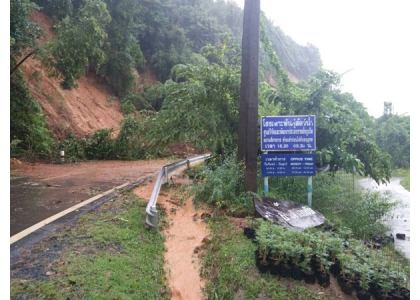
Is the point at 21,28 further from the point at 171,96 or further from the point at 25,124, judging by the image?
the point at 171,96

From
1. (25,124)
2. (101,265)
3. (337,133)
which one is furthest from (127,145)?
(101,265)

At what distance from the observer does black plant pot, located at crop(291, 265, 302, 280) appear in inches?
169

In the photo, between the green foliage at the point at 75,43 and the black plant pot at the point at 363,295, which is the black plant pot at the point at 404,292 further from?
the green foliage at the point at 75,43

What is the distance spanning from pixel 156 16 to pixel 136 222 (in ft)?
99.8

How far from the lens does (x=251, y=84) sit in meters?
7.61

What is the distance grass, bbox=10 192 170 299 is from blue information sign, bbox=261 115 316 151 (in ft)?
10.2

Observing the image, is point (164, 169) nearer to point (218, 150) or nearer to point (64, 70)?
point (218, 150)

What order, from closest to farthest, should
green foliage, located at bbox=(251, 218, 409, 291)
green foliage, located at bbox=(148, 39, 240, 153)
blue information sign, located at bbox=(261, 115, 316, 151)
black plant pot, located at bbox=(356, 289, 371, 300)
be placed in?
black plant pot, located at bbox=(356, 289, 371, 300)
green foliage, located at bbox=(251, 218, 409, 291)
blue information sign, located at bbox=(261, 115, 316, 151)
green foliage, located at bbox=(148, 39, 240, 153)

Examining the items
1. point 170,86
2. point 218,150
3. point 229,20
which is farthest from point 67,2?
point 229,20

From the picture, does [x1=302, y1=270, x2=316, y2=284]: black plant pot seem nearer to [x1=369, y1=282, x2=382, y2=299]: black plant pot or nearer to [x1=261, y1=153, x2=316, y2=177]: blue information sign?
[x1=369, y1=282, x2=382, y2=299]: black plant pot

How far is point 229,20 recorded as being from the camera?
44250 millimetres

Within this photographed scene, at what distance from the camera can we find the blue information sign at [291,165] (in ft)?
24.2

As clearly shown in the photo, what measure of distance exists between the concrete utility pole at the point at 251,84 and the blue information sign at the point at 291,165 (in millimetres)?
390

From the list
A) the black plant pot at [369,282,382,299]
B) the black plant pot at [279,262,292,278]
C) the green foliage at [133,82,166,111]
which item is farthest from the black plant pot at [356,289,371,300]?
the green foliage at [133,82,166,111]
